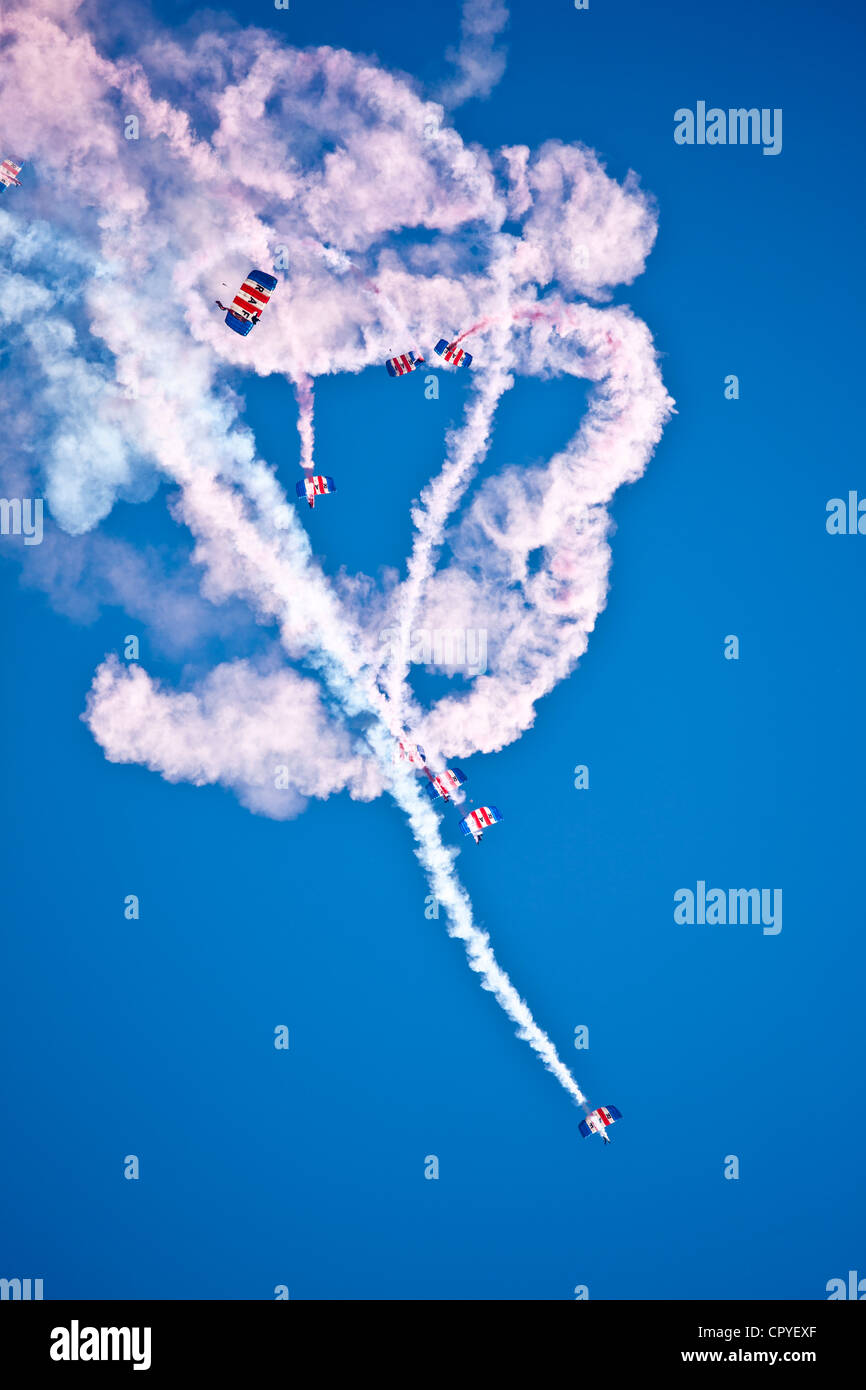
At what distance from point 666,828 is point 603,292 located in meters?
12.2

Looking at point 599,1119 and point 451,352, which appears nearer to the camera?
point 451,352

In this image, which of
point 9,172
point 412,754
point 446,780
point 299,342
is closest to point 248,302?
point 299,342

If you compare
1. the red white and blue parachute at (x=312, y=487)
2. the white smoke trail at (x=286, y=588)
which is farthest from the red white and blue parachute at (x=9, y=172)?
the red white and blue parachute at (x=312, y=487)

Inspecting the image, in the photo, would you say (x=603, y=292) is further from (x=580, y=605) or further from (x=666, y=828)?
(x=666, y=828)

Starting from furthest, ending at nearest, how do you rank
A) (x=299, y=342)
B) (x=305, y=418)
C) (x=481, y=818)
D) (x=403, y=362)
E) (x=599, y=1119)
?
1. (x=599, y=1119)
2. (x=481, y=818)
3. (x=305, y=418)
4. (x=403, y=362)
5. (x=299, y=342)

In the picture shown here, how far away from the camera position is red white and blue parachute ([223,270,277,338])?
1738cm

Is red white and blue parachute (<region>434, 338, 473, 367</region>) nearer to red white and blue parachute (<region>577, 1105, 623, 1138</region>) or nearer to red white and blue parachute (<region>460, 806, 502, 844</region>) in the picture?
red white and blue parachute (<region>460, 806, 502, 844</region>)

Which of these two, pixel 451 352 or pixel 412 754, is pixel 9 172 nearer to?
pixel 451 352

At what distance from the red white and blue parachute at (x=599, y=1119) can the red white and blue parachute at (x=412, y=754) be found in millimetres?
9001

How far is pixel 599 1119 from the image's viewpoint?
19516mm

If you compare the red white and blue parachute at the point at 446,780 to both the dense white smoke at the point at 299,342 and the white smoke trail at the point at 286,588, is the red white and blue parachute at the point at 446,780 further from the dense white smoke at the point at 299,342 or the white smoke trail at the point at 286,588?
the dense white smoke at the point at 299,342

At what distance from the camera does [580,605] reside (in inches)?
746

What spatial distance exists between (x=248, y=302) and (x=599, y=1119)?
19528 mm

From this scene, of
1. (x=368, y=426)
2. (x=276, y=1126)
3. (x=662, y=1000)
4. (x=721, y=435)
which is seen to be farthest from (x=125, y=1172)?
(x=721, y=435)
